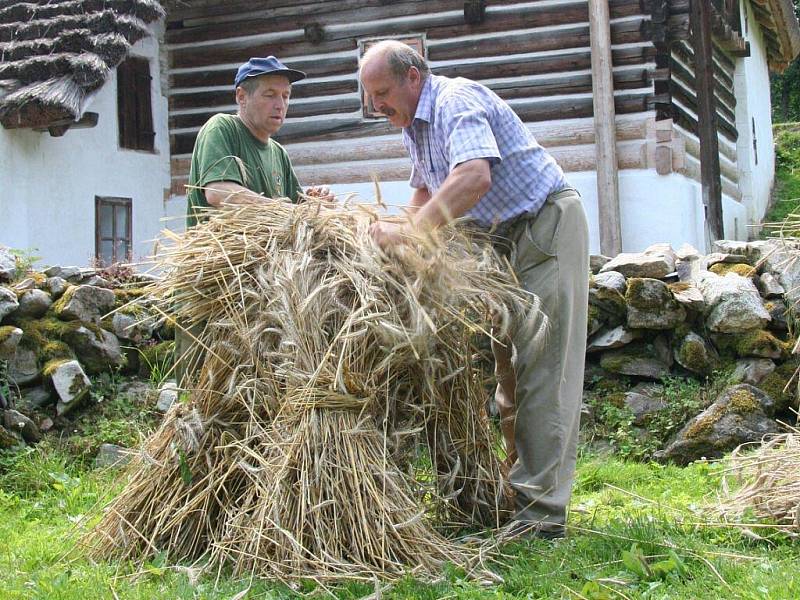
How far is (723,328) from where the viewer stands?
242 inches

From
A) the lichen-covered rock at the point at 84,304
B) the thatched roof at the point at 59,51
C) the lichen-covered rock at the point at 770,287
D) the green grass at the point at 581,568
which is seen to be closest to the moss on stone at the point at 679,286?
the lichen-covered rock at the point at 770,287

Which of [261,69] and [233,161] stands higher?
[261,69]

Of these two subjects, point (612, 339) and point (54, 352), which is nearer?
point (54, 352)

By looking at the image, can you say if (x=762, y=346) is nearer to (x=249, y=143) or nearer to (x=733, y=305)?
(x=733, y=305)

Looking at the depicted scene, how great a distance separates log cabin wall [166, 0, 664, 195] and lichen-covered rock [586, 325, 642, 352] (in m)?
4.25

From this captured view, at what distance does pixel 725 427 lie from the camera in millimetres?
5531

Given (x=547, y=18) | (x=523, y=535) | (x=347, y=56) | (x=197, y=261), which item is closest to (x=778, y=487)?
(x=523, y=535)

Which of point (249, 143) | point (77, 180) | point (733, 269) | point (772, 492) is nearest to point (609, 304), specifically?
point (733, 269)

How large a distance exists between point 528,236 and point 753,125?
13.5 meters

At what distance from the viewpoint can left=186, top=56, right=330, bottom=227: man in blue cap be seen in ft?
13.4

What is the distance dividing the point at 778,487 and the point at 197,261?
234 cm

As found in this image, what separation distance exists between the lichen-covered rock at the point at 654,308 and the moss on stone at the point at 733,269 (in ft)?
1.49

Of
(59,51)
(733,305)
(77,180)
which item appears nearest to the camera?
(733,305)

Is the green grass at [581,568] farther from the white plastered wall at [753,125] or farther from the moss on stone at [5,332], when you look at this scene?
the white plastered wall at [753,125]
